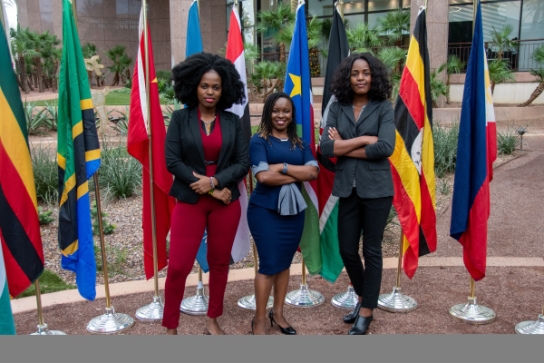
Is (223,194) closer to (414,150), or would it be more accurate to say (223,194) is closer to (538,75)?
(414,150)

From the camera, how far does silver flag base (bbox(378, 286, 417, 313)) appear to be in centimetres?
432

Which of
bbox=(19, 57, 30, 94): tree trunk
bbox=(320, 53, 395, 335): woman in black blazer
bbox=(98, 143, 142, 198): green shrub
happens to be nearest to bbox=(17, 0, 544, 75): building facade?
bbox=(19, 57, 30, 94): tree trunk

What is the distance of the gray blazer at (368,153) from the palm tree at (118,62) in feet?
89.7

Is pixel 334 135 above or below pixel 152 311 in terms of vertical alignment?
above

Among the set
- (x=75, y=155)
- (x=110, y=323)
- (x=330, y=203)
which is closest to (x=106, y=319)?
(x=110, y=323)

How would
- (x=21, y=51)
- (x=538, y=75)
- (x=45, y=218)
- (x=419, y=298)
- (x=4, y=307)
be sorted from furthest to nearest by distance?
(x=21, y=51)
(x=538, y=75)
(x=45, y=218)
(x=419, y=298)
(x=4, y=307)

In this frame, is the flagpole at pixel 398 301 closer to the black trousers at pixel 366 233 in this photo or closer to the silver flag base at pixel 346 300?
the silver flag base at pixel 346 300

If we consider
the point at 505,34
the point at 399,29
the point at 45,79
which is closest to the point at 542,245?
the point at 505,34

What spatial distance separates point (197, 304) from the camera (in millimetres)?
4445

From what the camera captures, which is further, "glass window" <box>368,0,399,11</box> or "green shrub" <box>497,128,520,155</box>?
"glass window" <box>368,0,399,11</box>

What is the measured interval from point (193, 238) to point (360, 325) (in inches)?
54.8

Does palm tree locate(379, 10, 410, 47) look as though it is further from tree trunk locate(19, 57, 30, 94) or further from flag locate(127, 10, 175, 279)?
tree trunk locate(19, 57, 30, 94)

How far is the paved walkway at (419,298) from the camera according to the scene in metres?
4.07

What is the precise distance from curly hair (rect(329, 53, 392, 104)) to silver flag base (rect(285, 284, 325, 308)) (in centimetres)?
174
